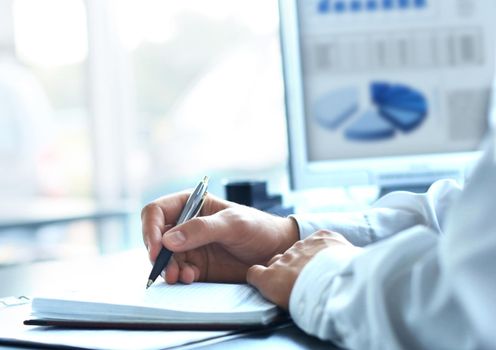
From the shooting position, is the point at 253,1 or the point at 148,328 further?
the point at 253,1

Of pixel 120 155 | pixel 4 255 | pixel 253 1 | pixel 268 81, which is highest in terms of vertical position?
pixel 253 1

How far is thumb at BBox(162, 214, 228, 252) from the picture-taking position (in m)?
0.84

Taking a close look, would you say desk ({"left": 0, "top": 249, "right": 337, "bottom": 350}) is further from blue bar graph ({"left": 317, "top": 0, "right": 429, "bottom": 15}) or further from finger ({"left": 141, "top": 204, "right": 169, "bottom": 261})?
blue bar graph ({"left": 317, "top": 0, "right": 429, "bottom": 15})

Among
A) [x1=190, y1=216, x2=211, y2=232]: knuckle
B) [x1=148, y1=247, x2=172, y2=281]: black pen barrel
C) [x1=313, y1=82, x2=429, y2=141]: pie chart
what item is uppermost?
[x1=313, y1=82, x2=429, y2=141]: pie chart

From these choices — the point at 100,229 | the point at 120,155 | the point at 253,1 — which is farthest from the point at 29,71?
the point at 253,1

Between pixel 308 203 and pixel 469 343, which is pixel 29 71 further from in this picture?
pixel 469 343

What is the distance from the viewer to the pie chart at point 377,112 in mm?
1424

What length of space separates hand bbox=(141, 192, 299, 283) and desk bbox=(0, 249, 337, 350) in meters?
0.13

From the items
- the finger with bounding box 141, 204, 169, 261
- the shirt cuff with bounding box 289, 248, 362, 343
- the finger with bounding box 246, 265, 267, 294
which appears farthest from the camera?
the finger with bounding box 141, 204, 169, 261

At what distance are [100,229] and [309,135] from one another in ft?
8.91

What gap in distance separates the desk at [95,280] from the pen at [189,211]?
153mm

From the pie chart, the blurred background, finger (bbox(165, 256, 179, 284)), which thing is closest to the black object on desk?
the pie chart

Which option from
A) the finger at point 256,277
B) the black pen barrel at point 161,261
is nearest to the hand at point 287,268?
the finger at point 256,277

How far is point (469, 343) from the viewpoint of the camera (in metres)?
Result: 0.50
